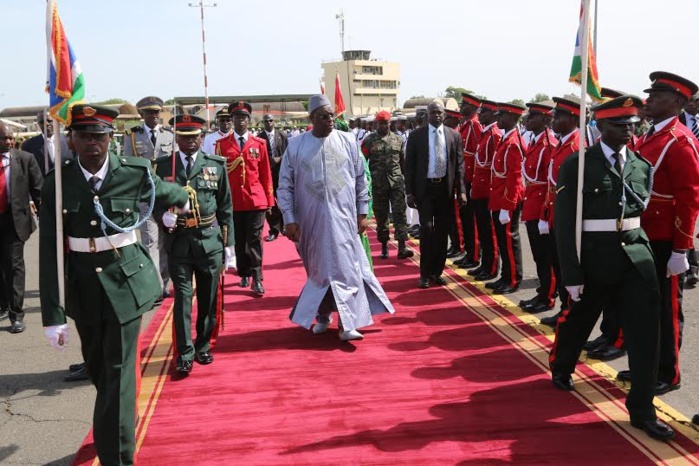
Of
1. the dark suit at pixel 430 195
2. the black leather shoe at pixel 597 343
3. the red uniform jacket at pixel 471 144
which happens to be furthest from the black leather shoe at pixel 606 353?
the red uniform jacket at pixel 471 144

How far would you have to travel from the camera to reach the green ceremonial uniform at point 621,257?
4023mm

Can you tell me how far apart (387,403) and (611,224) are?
1.87 m

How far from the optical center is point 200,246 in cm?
539

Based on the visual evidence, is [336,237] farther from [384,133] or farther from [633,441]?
[384,133]

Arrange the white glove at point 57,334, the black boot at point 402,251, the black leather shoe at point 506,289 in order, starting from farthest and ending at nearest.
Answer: the black boot at point 402,251 < the black leather shoe at point 506,289 < the white glove at point 57,334

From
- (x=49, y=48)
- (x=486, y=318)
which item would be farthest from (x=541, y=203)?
(x=49, y=48)

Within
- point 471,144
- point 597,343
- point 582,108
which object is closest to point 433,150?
point 471,144

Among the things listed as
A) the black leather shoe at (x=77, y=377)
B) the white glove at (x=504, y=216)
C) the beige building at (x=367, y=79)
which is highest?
the beige building at (x=367, y=79)

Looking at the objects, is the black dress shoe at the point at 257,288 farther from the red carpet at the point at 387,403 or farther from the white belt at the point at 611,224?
the white belt at the point at 611,224

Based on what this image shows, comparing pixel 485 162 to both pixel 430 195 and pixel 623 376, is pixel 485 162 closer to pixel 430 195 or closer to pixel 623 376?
pixel 430 195

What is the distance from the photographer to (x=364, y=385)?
195 inches

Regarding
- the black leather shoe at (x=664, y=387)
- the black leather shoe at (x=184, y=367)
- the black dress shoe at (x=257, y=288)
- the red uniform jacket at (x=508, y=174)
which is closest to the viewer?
the black leather shoe at (x=664, y=387)

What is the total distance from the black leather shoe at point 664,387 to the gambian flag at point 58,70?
410cm

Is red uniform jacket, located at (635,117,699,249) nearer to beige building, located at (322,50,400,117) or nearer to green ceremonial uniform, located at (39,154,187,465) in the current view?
green ceremonial uniform, located at (39,154,187,465)
